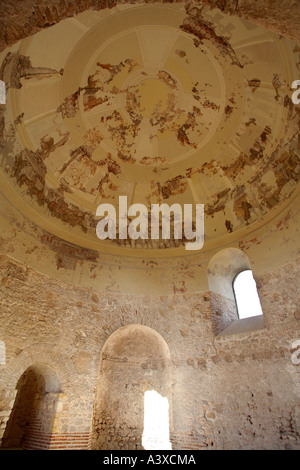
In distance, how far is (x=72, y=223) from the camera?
8.94 m

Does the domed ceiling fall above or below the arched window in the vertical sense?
above

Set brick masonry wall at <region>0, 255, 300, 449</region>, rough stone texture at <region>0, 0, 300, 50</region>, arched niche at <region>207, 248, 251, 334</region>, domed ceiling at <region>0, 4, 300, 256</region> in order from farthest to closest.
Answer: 1. arched niche at <region>207, 248, 251, 334</region>
2. domed ceiling at <region>0, 4, 300, 256</region>
3. brick masonry wall at <region>0, 255, 300, 449</region>
4. rough stone texture at <region>0, 0, 300, 50</region>

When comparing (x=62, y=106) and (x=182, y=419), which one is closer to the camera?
(x=182, y=419)

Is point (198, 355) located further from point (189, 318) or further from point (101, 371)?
point (101, 371)

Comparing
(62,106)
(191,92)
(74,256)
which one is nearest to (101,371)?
(74,256)

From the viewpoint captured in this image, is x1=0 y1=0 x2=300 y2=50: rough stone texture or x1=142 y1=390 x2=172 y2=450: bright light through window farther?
x1=142 y1=390 x2=172 y2=450: bright light through window

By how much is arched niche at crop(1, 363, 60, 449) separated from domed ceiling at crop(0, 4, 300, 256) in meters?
4.04

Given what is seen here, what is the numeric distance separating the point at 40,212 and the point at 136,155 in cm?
376

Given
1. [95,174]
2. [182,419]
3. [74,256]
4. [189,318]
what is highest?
[95,174]

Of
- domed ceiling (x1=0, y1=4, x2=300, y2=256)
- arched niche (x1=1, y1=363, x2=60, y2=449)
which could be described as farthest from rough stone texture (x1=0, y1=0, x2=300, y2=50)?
arched niche (x1=1, y1=363, x2=60, y2=449)

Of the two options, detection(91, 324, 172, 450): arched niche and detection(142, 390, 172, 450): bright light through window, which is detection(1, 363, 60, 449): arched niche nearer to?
detection(91, 324, 172, 450): arched niche

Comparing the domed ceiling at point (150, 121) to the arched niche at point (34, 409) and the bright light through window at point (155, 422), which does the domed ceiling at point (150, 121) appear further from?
the bright light through window at point (155, 422)

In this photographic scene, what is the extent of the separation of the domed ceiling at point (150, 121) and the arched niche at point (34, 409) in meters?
4.04

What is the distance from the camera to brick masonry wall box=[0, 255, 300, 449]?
5.97m
